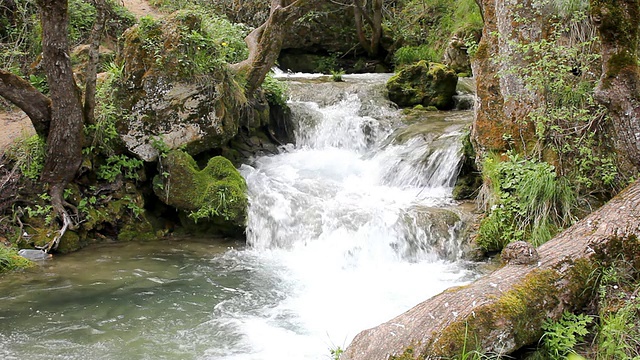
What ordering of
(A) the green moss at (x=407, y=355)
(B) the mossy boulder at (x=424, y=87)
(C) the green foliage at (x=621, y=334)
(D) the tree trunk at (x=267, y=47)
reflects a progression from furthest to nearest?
(B) the mossy boulder at (x=424, y=87) → (D) the tree trunk at (x=267, y=47) → (C) the green foliage at (x=621, y=334) → (A) the green moss at (x=407, y=355)

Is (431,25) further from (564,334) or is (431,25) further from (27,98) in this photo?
(564,334)

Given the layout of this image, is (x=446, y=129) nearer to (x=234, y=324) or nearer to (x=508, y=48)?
(x=508, y=48)

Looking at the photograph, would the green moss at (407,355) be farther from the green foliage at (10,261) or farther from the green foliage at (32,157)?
the green foliage at (32,157)

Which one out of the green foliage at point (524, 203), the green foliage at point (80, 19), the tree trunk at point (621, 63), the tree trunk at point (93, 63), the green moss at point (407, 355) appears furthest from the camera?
the green foliage at point (80, 19)

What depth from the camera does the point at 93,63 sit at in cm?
761

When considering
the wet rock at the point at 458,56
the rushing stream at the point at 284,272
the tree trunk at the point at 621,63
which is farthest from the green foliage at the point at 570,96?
the wet rock at the point at 458,56

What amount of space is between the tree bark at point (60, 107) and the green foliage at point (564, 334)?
21.0 feet

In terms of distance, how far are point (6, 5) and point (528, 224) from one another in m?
10.8

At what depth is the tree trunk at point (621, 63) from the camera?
480 cm

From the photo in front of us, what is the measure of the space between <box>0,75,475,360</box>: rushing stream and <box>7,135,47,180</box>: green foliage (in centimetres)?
139

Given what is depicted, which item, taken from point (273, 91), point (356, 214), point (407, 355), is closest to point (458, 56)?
point (273, 91)

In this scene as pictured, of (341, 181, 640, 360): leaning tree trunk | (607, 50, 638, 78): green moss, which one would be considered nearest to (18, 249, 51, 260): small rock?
(341, 181, 640, 360): leaning tree trunk

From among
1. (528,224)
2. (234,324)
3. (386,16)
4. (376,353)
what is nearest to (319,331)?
(234,324)

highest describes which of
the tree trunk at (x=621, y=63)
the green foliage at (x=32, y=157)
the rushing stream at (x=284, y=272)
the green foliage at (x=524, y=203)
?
the tree trunk at (x=621, y=63)
